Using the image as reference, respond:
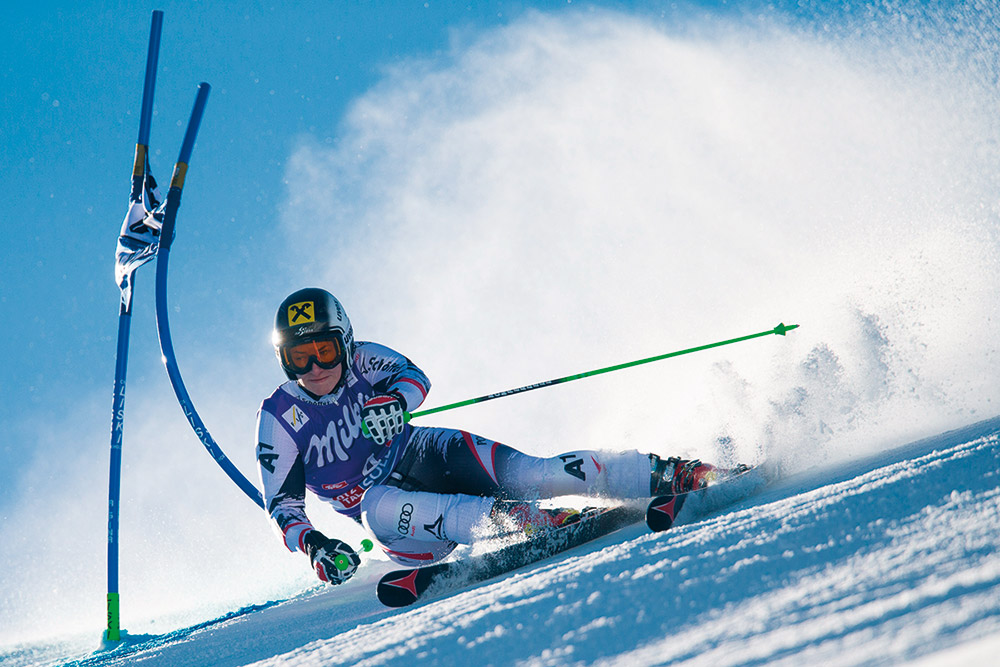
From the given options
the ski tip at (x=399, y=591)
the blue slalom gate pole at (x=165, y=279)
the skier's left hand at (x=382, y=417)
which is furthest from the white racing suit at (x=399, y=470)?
the blue slalom gate pole at (x=165, y=279)

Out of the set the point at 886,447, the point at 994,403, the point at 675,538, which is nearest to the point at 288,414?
the point at 675,538

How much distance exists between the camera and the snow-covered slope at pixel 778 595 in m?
0.94

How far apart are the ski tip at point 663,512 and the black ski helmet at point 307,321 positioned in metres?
1.78

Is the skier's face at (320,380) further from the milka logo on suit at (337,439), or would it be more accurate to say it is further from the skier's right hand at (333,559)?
the skier's right hand at (333,559)

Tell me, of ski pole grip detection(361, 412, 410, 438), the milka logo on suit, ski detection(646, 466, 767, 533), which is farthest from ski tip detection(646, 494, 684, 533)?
the milka logo on suit

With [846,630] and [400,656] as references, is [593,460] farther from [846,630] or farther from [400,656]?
[846,630]

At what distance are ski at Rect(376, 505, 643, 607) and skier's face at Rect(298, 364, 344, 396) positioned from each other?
113cm

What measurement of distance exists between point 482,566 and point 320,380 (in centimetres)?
130

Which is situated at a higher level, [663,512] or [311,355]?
[311,355]

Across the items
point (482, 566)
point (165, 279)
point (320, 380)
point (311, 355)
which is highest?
point (165, 279)

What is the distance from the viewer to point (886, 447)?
11.2ft

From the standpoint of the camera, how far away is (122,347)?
5258 mm

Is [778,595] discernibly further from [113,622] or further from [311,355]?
[113,622]

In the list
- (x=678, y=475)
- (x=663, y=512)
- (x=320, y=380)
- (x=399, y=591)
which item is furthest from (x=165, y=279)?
(x=663, y=512)
